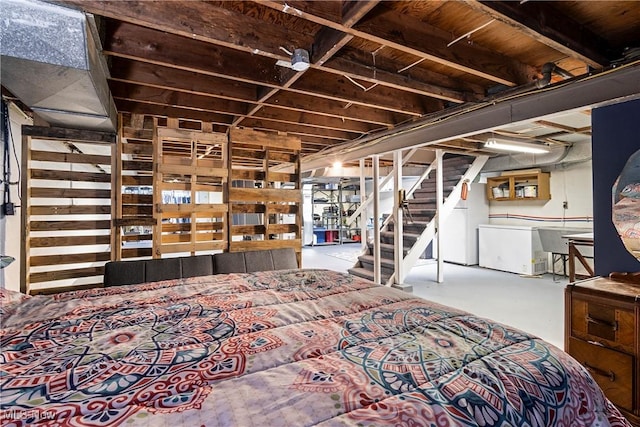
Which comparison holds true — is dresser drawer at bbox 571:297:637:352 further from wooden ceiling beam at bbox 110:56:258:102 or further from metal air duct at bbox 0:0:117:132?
metal air duct at bbox 0:0:117:132

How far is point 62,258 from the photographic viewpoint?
2830 mm

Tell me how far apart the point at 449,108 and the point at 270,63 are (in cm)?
185

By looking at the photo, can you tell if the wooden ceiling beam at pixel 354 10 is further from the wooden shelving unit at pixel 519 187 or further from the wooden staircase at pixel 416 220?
the wooden shelving unit at pixel 519 187

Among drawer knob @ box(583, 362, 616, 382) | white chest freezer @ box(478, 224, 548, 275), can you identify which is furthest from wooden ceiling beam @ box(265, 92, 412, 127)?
white chest freezer @ box(478, 224, 548, 275)

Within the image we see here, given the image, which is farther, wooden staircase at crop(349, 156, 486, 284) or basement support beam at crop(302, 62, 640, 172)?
wooden staircase at crop(349, 156, 486, 284)

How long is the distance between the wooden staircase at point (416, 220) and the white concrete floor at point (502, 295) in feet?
1.97

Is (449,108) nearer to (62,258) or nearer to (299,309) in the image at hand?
(299,309)

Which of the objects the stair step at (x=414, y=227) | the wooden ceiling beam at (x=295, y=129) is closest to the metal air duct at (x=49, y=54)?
the wooden ceiling beam at (x=295, y=129)

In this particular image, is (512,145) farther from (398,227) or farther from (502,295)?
(502,295)

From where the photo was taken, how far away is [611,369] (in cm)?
185

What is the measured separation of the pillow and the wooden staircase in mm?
4220

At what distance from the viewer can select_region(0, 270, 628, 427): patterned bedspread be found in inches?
29.8

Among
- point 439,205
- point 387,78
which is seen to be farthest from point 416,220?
point 387,78

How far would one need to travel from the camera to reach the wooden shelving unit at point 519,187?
232 inches
